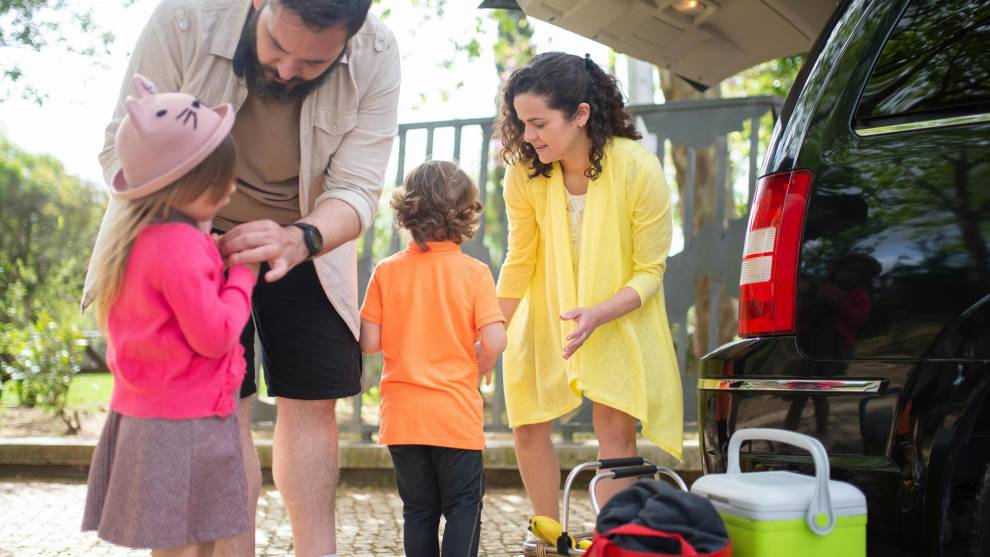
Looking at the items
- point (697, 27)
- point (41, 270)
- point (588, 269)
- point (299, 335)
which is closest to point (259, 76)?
point (299, 335)

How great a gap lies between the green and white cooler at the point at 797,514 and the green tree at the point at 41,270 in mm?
6334

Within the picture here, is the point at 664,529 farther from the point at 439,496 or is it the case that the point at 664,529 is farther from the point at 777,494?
the point at 439,496

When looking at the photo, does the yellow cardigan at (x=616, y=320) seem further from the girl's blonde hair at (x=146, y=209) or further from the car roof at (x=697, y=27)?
the girl's blonde hair at (x=146, y=209)

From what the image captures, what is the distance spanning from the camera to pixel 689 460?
5.67 m

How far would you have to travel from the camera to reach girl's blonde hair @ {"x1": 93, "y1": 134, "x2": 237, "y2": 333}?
2.30 m

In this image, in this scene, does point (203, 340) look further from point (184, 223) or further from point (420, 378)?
point (420, 378)

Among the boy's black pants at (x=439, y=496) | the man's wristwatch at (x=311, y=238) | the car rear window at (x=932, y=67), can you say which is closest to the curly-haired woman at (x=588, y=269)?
the boy's black pants at (x=439, y=496)

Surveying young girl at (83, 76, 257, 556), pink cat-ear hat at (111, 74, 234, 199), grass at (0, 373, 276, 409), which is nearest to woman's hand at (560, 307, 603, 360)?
young girl at (83, 76, 257, 556)

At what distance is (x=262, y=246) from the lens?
248cm

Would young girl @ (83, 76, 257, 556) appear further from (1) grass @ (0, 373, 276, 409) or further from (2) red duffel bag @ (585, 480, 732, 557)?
(1) grass @ (0, 373, 276, 409)

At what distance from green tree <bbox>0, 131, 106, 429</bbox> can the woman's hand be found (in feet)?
17.5

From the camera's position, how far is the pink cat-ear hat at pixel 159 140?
2.24 m

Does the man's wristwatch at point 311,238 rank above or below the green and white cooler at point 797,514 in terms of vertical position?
above

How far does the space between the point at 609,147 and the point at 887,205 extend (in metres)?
1.43
